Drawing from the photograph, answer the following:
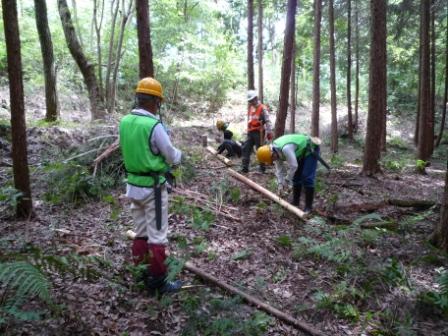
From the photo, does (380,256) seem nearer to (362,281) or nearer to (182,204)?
(362,281)

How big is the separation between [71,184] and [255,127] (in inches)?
213

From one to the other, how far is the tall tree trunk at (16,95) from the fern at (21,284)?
2612 mm

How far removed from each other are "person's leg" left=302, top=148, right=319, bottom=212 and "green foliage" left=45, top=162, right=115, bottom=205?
4.08m

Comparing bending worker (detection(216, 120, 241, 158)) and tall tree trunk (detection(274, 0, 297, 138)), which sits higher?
tall tree trunk (detection(274, 0, 297, 138))

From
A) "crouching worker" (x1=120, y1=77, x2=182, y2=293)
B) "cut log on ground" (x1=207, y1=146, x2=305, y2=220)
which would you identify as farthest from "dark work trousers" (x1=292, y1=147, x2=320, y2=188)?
"crouching worker" (x1=120, y1=77, x2=182, y2=293)

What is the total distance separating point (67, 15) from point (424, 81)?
41.9 feet

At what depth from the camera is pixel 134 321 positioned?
4203 mm

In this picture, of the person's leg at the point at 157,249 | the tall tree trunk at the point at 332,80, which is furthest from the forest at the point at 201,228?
the tall tree trunk at the point at 332,80

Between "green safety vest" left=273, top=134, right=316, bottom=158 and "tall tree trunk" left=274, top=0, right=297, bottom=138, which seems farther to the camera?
"tall tree trunk" left=274, top=0, right=297, bottom=138

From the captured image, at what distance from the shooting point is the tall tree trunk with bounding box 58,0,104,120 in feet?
42.6

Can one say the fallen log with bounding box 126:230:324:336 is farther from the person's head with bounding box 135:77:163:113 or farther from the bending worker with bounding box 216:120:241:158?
the bending worker with bounding box 216:120:241:158

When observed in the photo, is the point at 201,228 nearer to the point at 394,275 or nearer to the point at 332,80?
the point at 394,275

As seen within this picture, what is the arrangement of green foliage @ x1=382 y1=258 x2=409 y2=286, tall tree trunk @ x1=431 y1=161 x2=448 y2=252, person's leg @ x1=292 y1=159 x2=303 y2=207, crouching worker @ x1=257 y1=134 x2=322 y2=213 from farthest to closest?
1. person's leg @ x1=292 y1=159 x2=303 y2=207
2. crouching worker @ x1=257 y1=134 x2=322 y2=213
3. tall tree trunk @ x1=431 y1=161 x2=448 y2=252
4. green foliage @ x1=382 y1=258 x2=409 y2=286

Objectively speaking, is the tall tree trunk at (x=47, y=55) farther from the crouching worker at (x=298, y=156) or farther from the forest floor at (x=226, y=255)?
the crouching worker at (x=298, y=156)
